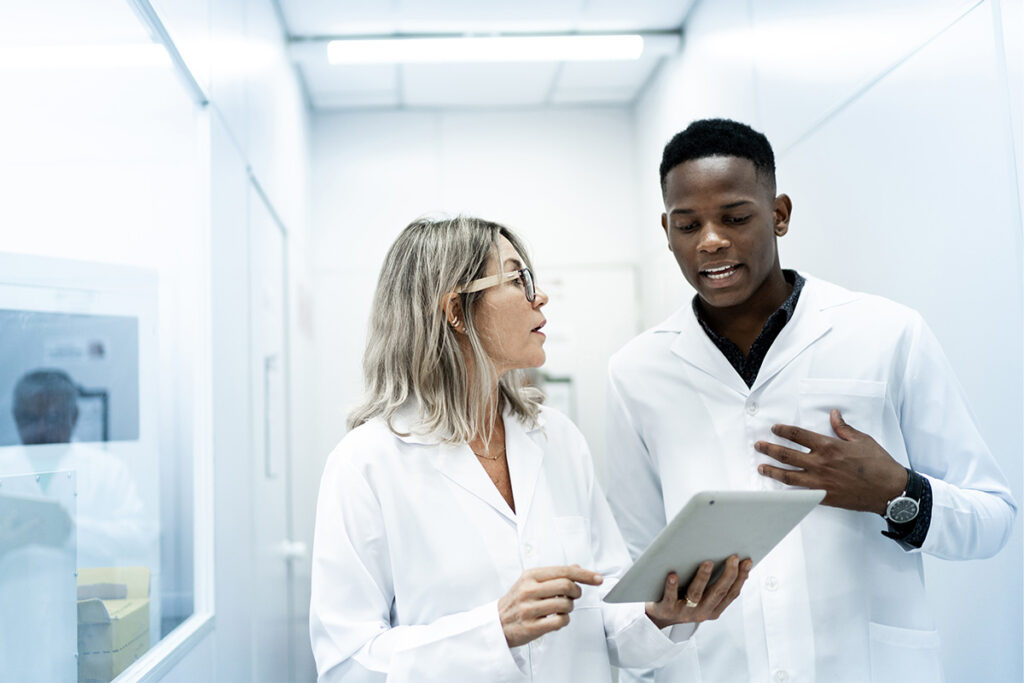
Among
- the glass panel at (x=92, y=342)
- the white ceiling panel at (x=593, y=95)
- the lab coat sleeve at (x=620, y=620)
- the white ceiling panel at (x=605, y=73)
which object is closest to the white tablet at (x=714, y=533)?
the lab coat sleeve at (x=620, y=620)

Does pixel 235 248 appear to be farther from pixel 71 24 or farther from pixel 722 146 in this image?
pixel 722 146

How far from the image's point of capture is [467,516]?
53.0 inches

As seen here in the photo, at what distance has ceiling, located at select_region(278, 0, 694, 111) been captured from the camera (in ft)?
12.3

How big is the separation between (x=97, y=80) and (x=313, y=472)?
11.1 ft

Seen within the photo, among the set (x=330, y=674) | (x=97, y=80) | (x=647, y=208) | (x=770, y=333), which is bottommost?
(x=330, y=674)

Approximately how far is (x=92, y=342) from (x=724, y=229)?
1.18m

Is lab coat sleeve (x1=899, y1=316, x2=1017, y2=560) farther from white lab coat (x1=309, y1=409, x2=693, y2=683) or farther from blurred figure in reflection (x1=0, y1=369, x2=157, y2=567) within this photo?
blurred figure in reflection (x1=0, y1=369, x2=157, y2=567)

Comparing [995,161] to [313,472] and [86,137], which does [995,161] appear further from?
[313,472]

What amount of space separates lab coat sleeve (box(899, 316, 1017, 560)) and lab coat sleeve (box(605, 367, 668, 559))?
49 centimetres

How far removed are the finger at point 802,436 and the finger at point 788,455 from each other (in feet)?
0.06

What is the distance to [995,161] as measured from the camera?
1606 millimetres

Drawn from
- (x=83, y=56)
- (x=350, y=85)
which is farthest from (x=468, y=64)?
(x=83, y=56)

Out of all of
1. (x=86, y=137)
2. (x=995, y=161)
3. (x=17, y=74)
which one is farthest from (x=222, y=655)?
(x=995, y=161)

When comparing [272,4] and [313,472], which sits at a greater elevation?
[272,4]
